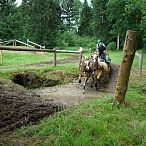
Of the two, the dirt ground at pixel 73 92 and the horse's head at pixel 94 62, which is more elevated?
the horse's head at pixel 94 62

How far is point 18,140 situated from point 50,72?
1098 cm

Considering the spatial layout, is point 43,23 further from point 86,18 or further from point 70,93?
point 70,93

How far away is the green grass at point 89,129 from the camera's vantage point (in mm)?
6766

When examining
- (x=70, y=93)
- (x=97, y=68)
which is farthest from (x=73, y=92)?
(x=97, y=68)

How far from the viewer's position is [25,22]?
49.3 metres

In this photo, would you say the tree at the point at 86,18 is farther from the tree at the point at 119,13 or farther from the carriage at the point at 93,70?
the carriage at the point at 93,70

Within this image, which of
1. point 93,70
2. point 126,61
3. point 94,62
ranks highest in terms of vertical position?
point 126,61

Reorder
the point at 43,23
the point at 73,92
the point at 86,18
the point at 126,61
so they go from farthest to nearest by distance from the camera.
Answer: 1. the point at 86,18
2. the point at 43,23
3. the point at 73,92
4. the point at 126,61

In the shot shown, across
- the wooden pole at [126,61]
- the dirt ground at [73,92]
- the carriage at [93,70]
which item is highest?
the wooden pole at [126,61]

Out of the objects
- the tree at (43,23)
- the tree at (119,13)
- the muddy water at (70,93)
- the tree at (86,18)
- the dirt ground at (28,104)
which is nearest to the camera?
the dirt ground at (28,104)

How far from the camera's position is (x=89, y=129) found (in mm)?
7188

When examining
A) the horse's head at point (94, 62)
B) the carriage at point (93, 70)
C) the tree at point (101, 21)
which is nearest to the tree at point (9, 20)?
the tree at point (101, 21)

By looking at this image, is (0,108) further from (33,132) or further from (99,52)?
(99,52)

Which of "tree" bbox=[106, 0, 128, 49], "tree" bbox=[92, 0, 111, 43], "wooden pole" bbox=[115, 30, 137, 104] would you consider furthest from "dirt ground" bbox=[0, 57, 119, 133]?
"tree" bbox=[92, 0, 111, 43]
